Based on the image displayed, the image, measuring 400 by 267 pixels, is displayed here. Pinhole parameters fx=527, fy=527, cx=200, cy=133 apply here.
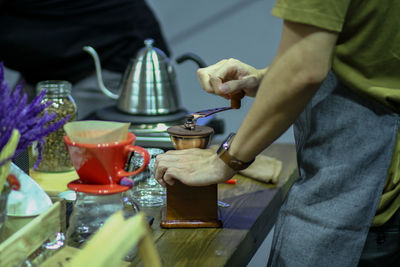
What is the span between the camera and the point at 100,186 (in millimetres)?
803

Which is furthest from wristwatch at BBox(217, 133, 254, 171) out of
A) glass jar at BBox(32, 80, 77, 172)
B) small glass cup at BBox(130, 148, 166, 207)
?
glass jar at BBox(32, 80, 77, 172)

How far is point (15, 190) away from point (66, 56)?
1490 mm

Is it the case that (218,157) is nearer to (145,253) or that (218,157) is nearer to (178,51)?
(145,253)

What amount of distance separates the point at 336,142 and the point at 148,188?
1.45 feet

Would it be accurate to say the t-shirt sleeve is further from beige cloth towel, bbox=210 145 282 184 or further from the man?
beige cloth towel, bbox=210 145 282 184

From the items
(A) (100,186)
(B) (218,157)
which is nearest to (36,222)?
(A) (100,186)

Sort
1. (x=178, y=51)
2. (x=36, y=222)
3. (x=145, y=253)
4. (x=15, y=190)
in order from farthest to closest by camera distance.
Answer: (x=178, y=51)
(x=15, y=190)
(x=36, y=222)
(x=145, y=253)

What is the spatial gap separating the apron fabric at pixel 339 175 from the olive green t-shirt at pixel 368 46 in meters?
0.03

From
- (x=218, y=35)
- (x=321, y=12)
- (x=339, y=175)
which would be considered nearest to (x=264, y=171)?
(x=339, y=175)

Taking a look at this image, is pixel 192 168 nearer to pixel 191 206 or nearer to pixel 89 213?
pixel 191 206

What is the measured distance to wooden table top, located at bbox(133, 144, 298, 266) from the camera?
2.92 ft

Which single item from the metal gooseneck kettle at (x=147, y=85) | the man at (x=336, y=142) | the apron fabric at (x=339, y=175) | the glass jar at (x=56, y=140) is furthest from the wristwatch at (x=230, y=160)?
the metal gooseneck kettle at (x=147, y=85)

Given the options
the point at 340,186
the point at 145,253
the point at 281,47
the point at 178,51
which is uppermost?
the point at 281,47

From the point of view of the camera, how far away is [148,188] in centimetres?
115
